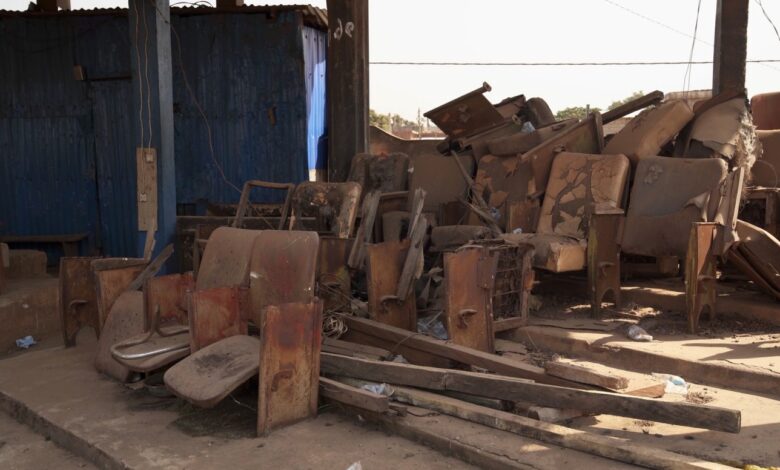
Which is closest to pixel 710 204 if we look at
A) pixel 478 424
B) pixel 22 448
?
pixel 478 424

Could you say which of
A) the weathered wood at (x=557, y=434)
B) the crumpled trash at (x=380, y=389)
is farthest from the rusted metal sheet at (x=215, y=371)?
the weathered wood at (x=557, y=434)

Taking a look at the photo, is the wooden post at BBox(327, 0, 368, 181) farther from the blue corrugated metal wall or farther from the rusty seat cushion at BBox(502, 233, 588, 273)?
the rusty seat cushion at BBox(502, 233, 588, 273)

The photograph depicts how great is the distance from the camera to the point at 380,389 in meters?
4.98

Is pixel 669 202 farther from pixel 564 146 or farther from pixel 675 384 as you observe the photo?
pixel 675 384

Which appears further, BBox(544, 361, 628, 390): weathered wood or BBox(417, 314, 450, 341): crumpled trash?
BBox(417, 314, 450, 341): crumpled trash

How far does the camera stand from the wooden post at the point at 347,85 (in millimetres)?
11258

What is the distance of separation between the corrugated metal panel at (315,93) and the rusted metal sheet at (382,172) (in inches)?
44.4

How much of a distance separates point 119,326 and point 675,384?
4371 mm

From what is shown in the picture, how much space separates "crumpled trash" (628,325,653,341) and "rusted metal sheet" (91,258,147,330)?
14.2 feet

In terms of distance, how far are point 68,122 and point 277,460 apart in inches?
347

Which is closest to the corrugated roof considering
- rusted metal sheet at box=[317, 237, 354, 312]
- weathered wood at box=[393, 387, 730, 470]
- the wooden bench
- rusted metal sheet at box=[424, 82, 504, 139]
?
rusted metal sheet at box=[424, 82, 504, 139]

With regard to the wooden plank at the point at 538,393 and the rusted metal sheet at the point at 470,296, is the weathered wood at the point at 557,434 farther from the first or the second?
the rusted metal sheet at the point at 470,296

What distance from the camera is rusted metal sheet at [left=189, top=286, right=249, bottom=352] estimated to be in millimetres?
5105

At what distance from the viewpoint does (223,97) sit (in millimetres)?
11203
